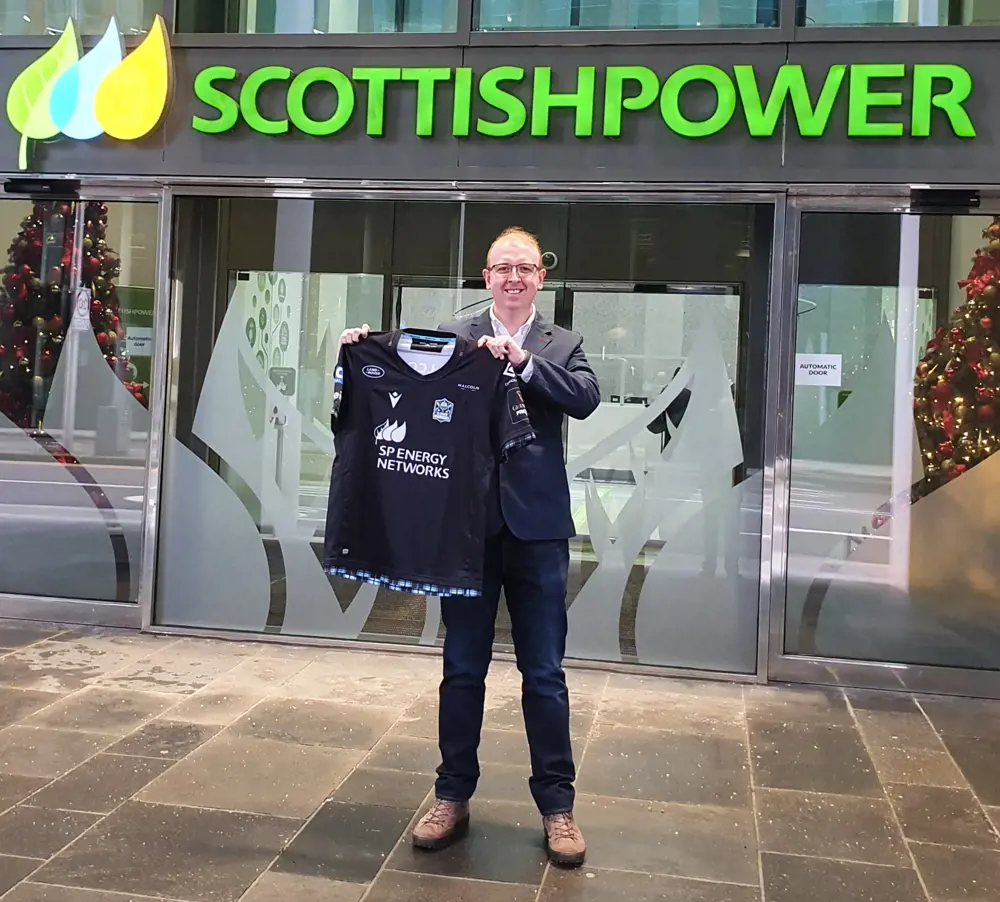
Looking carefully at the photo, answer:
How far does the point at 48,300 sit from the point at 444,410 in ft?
13.4

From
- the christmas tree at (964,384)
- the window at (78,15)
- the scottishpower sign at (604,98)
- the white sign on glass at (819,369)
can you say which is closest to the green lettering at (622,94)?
the scottishpower sign at (604,98)

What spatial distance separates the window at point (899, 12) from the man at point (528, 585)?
312 cm

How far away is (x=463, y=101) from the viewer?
19.0 ft

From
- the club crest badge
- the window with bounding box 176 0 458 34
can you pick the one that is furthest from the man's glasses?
the window with bounding box 176 0 458 34

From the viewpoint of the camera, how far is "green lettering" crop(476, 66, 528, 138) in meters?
5.75

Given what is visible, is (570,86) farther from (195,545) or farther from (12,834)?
(12,834)

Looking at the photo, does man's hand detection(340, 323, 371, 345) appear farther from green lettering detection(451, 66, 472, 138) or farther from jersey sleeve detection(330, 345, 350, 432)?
green lettering detection(451, 66, 472, 138)

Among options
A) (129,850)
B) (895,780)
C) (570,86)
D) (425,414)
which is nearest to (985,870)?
(895,780)

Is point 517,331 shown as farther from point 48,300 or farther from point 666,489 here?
point 48,300

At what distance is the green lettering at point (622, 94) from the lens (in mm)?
5637

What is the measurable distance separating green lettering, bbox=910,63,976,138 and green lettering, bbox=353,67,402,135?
8.95 ft

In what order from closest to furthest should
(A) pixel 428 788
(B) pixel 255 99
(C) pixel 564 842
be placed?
(C) pixel 564 842, (A) pixel 428 788, (B) pixel 255 99

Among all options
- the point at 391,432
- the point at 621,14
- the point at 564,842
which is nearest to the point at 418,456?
the point at 391,432

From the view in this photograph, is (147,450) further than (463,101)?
Yes
